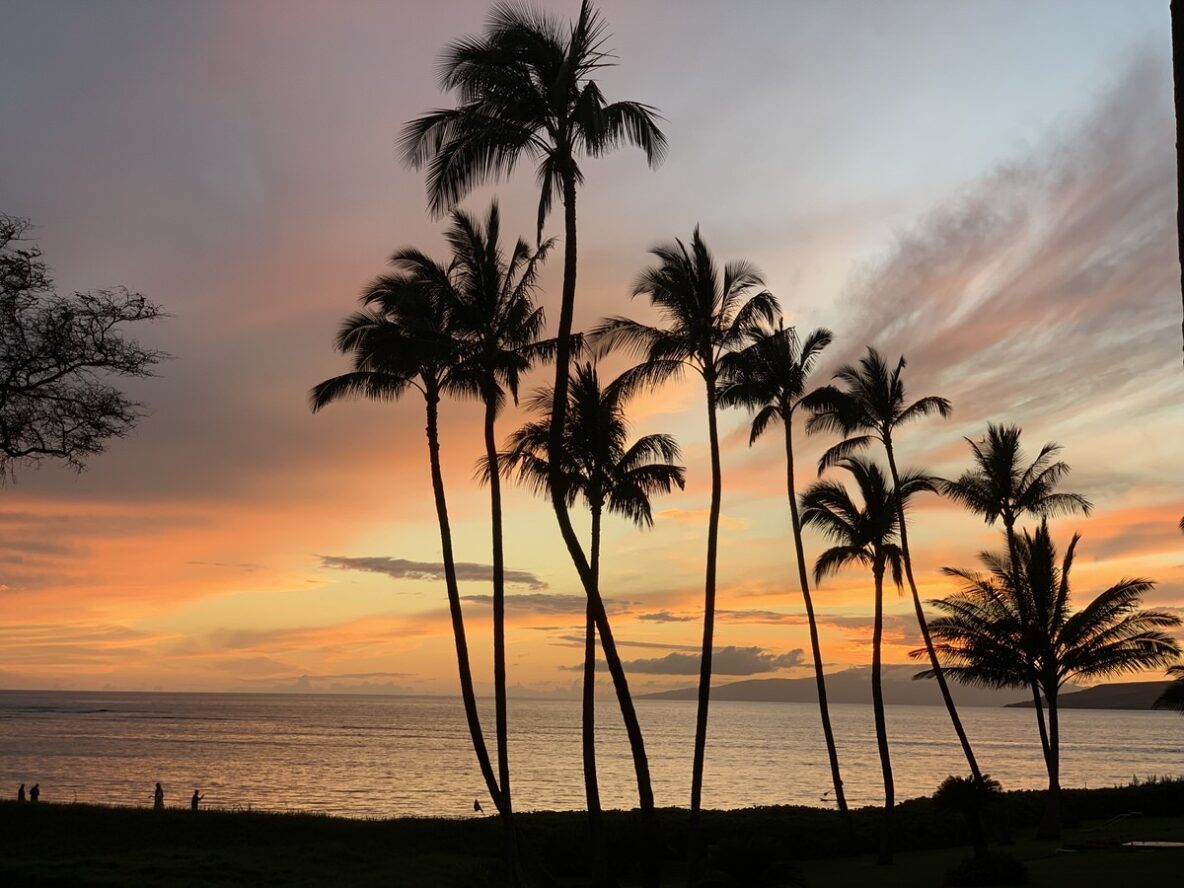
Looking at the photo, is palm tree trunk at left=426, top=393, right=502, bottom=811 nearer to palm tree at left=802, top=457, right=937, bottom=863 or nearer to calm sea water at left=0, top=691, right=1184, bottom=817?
palm tree at left=802, top=457, right=937, bottom=863

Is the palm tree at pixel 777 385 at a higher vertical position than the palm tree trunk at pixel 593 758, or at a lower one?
→ higher

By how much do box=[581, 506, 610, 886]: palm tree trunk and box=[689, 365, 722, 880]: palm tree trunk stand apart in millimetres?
2221

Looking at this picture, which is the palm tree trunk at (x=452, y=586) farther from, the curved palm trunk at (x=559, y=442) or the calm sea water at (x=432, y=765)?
the calm sea water at (x=432, y=765)

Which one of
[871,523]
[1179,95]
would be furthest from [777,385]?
[1179,95]

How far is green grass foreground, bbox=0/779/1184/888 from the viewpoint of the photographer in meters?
21.4

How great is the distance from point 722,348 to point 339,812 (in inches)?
1772

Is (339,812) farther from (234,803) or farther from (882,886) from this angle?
(882,886)

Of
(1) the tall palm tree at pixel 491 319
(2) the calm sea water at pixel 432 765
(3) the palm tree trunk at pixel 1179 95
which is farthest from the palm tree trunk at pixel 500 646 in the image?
(2) the calm sea water at pixel 432 765

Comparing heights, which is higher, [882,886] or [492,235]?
[492,235]

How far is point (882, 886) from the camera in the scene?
2300 cm

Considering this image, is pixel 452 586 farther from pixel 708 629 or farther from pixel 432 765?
pixel 432 765

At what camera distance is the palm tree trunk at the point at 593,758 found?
21.8 metres

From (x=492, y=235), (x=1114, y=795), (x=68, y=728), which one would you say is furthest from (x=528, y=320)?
(x=68, y=728)

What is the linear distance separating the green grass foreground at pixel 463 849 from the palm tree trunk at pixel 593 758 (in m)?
2.62
